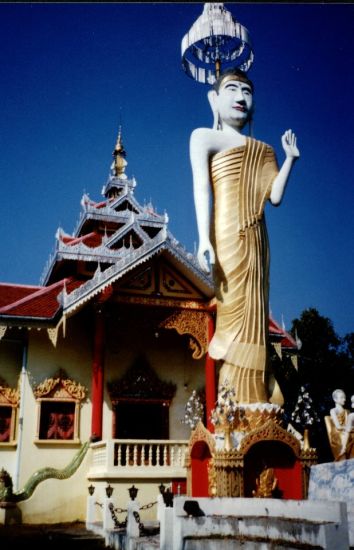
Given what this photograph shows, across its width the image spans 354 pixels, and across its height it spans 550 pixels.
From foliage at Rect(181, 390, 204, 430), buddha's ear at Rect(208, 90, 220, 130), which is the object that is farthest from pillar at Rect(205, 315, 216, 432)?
buddha's ear at Rect(208, 90, 220, 130)

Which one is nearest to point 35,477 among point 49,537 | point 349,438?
point 49,537

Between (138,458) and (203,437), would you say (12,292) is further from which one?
(203,437)

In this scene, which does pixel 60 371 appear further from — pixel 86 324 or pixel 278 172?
pixel 278 172

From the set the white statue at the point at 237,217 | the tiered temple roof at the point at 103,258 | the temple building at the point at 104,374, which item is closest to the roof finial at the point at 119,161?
the tiered temple roof at the point at 103,258

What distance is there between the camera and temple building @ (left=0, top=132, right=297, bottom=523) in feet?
38.1

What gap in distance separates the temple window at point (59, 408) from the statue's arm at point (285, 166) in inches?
222

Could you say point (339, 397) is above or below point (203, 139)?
below

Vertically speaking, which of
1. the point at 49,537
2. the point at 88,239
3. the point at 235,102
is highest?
the point at 235,102

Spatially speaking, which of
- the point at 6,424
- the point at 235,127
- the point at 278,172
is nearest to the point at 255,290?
the point at 278,172

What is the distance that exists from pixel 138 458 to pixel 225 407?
3.57m

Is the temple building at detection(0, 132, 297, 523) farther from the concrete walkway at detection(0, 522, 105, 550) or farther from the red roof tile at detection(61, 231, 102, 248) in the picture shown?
the red roof tile at detection(61, 231, 102, 248)

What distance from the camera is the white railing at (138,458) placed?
11.1 metres

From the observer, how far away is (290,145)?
33.2ft

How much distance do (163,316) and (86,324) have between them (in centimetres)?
163
